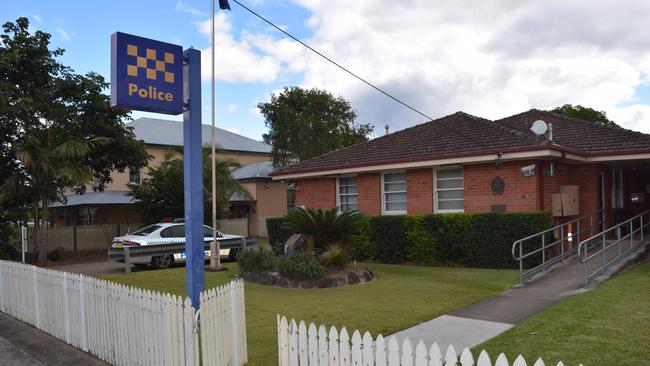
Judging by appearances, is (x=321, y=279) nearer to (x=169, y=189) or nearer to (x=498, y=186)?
(x=498, y=186)

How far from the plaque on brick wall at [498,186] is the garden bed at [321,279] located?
4.55 m

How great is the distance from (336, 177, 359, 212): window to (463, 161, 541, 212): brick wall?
449cm

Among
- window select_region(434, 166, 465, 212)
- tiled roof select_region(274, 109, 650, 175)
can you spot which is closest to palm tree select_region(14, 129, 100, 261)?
tiled roof select_region(274, 109, 650, 175)

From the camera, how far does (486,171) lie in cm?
1511

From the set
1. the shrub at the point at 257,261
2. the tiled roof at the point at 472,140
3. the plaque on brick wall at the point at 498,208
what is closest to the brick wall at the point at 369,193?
the tiled roof at the point at 472,140

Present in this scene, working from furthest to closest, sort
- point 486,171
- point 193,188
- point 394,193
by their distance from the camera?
point 394,193, point 486,171, point 193,188

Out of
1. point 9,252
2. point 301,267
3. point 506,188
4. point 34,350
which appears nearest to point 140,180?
point 9,252

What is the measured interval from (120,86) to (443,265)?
11.1m

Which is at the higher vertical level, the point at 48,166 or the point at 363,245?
the point at 48,166

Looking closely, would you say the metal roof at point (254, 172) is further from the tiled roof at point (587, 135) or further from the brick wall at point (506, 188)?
the tiled roof at point (587, 135)

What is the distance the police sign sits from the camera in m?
5.98

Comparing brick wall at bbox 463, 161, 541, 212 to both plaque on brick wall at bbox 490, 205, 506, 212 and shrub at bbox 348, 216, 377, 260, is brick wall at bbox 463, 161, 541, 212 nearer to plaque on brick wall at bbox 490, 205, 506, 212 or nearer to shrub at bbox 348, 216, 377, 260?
plaque on brick wall at bbox 490, 205, 506, 212

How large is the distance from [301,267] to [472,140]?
748 centimetres

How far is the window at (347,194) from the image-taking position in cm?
1881
